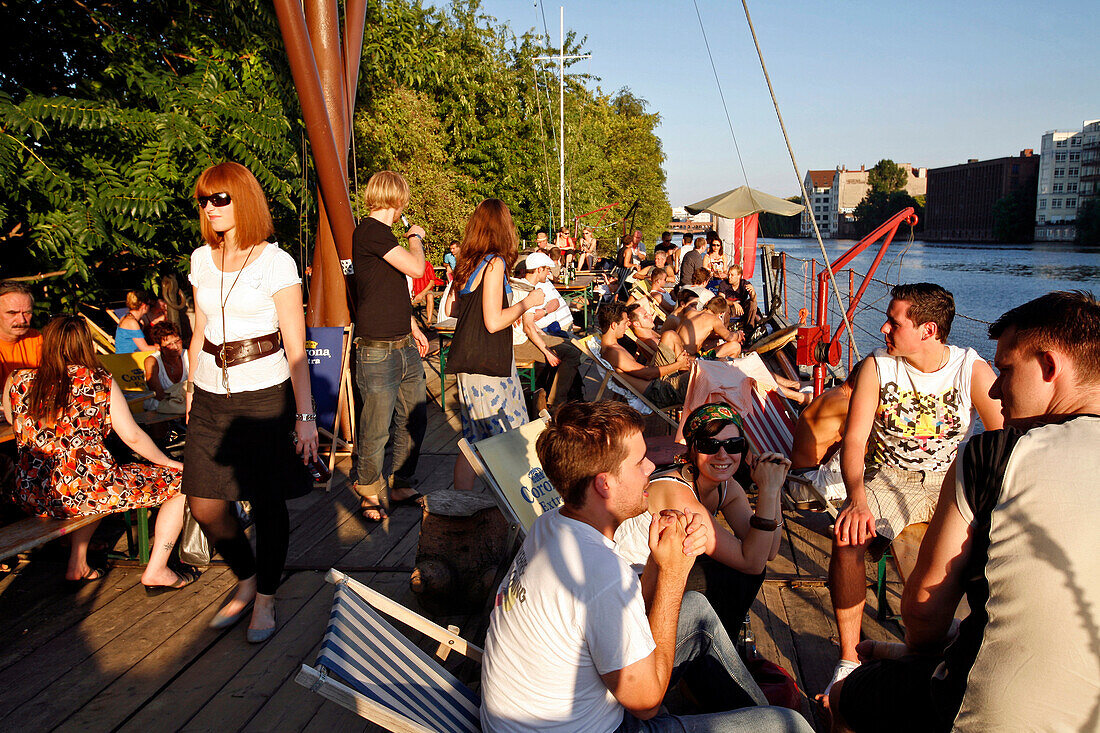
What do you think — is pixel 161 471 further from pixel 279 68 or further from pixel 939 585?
pixel 279 68

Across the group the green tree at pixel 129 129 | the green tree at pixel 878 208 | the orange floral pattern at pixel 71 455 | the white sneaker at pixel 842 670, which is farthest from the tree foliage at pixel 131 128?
the green tree at pixel 878 208

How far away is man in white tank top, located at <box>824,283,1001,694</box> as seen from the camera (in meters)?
3.11

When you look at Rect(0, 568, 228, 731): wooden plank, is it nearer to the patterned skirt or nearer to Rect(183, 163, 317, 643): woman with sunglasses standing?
Rect(183, 163, 317, 643): woman with sunglasses standing

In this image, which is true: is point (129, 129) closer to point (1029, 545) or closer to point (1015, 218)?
point (1029, 545)

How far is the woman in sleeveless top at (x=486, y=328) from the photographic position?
3.82 meters

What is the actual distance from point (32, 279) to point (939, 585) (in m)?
6.26

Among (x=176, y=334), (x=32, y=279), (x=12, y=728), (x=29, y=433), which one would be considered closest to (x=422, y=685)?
(x=12, y=728)

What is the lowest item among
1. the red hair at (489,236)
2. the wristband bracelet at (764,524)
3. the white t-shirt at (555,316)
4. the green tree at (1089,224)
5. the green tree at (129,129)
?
the green tree at (1089,224)

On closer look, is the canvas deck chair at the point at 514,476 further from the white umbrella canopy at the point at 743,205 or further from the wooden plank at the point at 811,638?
the white umbrella canopy at the point at 743,205

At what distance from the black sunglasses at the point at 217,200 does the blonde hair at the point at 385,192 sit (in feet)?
3.68

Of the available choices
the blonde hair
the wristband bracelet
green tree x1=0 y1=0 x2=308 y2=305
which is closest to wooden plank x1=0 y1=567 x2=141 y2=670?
the blonde hair

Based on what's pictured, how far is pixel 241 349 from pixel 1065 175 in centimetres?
12021

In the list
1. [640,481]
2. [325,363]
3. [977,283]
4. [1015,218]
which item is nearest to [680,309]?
[325,363]

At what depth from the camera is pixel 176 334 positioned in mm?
5703
